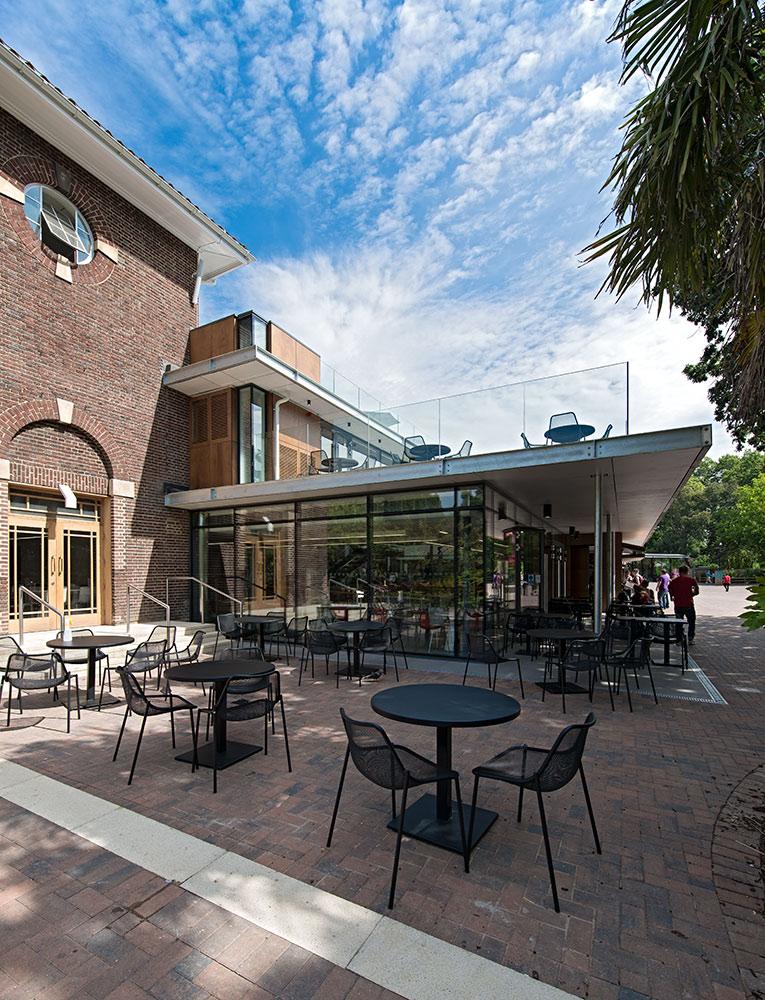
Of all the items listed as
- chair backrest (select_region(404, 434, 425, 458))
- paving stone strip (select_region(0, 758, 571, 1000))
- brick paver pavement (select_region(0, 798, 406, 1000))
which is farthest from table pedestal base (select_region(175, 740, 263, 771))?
chair backrest (select_region(404, 434, 425, 458))

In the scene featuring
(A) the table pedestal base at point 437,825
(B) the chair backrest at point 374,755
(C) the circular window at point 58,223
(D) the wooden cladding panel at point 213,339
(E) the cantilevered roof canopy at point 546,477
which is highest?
(C) the circular window at point 58,223

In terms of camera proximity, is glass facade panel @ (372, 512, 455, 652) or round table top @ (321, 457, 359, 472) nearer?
glass facade panel @ (372, 512, 455, 652)

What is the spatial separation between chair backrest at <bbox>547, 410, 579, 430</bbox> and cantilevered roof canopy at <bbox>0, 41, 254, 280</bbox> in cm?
1083

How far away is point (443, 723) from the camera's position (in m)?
3.10

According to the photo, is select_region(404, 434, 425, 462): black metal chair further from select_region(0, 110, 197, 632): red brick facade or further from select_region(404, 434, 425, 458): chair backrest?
select_region(0, 110, 197, 632): red brick facade

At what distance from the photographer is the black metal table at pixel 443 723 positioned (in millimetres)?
3159

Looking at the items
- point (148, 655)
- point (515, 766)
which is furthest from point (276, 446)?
point (515, 766)

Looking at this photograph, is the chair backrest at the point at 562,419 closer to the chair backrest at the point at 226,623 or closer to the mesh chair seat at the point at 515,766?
the mesh chair seat at the point at 515,766

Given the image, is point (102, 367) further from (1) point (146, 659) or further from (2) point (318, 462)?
(1) point (146, 659)

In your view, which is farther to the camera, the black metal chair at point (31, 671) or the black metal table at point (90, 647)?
the black metal table at point (90, 647)

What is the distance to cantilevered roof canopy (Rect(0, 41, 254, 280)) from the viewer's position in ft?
32.0

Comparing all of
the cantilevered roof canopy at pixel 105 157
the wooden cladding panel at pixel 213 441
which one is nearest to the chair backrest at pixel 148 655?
the wooden cladding panel at pixel 213 441

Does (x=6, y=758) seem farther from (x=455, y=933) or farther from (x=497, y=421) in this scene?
(x=497, y=421)

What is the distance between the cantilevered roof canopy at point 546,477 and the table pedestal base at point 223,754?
17.8ft
